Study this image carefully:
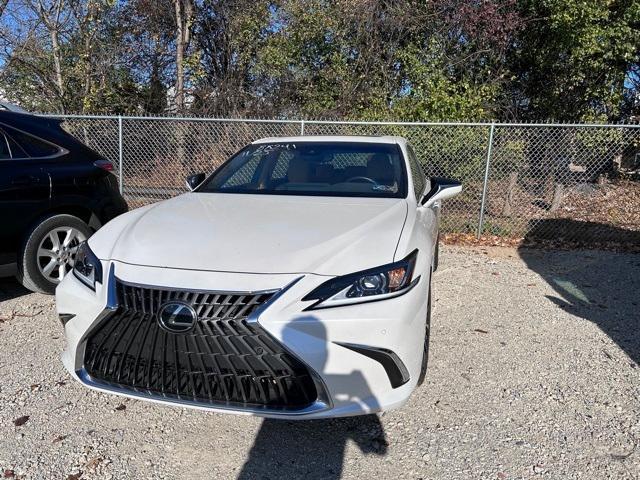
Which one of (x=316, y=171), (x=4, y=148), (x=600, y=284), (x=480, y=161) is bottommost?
(x=600, y=284)

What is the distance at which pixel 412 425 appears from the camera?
9.20 feet

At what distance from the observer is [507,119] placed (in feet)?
37.5

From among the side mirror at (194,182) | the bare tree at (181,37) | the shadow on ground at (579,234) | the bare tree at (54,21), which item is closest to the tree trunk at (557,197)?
the shadow on ground at (579,234)

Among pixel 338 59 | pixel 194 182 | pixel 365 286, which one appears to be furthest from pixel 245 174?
pixel 338 59

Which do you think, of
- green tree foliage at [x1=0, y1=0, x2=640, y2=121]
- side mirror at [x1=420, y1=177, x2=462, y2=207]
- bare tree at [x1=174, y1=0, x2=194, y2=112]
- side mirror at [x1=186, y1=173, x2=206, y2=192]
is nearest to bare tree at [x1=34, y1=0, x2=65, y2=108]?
green tree foliage at [x1=0, y1=0, x2=640, y2=121]

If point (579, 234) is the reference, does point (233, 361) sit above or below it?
above

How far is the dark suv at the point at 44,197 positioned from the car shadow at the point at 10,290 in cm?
47

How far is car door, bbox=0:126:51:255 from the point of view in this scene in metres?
4.19

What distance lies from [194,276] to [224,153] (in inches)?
276

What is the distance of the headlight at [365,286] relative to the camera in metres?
2.26

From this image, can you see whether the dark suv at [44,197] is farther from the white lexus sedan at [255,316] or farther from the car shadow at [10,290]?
the white lexus sedan at [255,316]

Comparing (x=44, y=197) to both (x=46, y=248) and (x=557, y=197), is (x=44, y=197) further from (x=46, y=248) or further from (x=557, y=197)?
(x=557, y=197)

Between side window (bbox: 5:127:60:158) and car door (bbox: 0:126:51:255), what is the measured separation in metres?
0.01

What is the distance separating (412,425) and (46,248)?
144 inches
